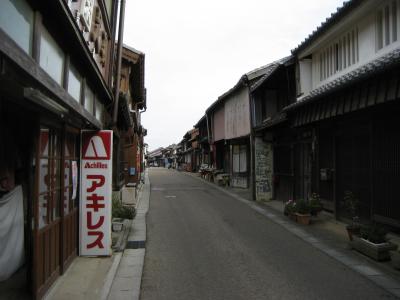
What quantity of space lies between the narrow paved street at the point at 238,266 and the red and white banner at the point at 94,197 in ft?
3.86

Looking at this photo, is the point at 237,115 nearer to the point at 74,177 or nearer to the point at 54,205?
the point at 74,177

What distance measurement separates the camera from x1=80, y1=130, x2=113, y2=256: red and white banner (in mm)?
8250

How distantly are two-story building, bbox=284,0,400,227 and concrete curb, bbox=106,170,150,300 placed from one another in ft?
20.4

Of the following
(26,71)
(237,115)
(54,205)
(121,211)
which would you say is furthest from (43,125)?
(237,115)

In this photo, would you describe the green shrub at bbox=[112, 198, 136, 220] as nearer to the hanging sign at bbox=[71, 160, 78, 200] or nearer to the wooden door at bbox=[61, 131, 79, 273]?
the wooden door at bbox=[61, 131, 79, 273]

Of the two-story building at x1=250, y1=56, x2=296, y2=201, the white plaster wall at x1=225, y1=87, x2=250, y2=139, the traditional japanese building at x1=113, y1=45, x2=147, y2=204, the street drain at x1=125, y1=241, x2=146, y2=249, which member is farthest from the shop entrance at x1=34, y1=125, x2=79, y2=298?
the white plaster wall at x1=225, y1=87, x2=250, y2=139

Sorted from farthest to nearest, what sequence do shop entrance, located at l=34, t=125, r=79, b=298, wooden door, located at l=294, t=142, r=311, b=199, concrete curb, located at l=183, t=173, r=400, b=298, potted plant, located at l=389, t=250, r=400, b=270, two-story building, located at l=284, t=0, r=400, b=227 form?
wooden door, located at l=294, t=142, r=311, b=199 < two-story building, located at l=284, t=0, r=400, b=227 < potted plant, located at l=389, t=250, r=400, b=270 < concrete curb, located at l=183, t=173, r=400, b=298 < shop entrance, located at l=34, t=125, r=79, b=298

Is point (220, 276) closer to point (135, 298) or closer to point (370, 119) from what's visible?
point (135, 298)

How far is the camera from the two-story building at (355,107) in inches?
370

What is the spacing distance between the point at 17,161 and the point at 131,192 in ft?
31.0

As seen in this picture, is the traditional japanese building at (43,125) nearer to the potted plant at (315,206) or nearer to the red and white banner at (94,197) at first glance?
the red and white banner at (94,197)

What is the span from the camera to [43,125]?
18.7 feet

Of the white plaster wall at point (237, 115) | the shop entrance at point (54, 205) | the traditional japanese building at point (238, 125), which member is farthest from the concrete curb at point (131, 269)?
the white plaster wall at point (237, 115)

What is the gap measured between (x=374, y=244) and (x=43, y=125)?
22.8 feet
